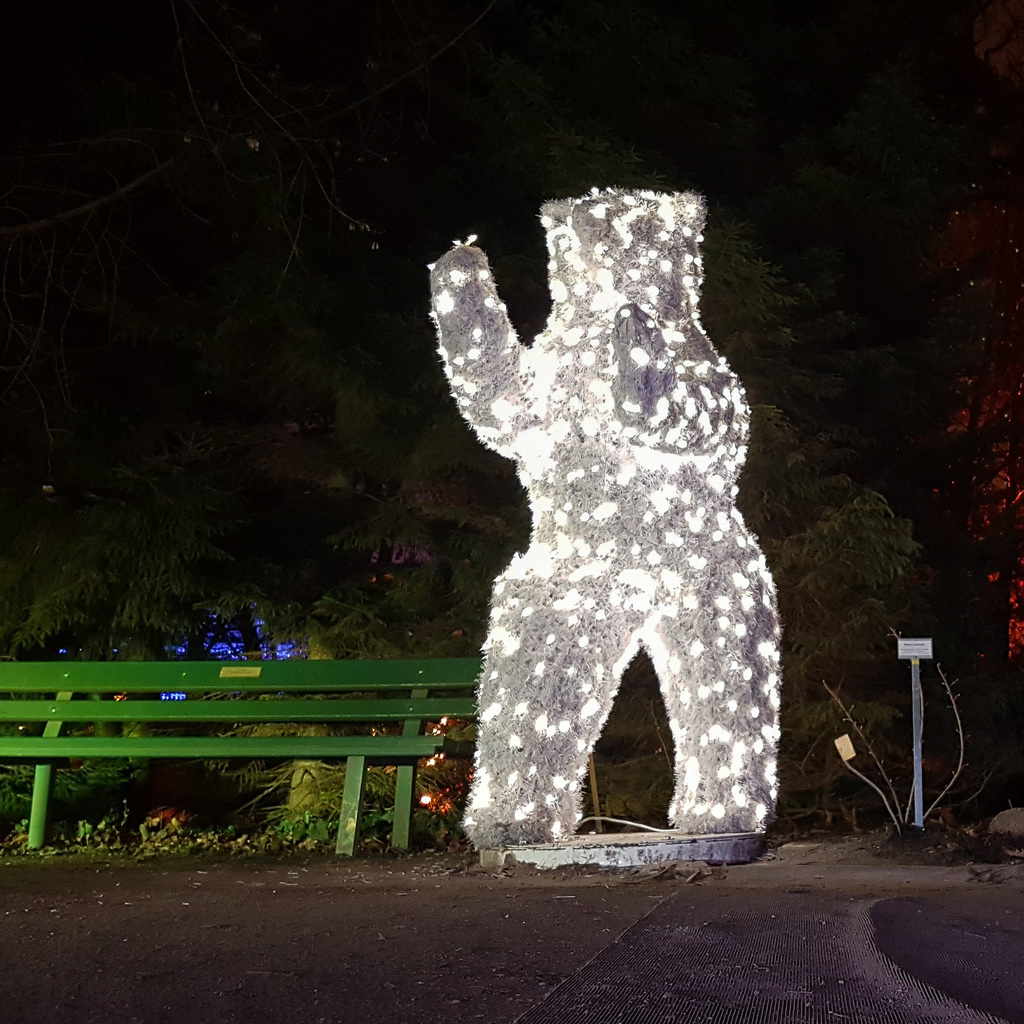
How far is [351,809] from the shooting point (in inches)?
250

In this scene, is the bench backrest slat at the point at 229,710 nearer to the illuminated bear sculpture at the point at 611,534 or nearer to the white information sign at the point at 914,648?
the illuminated bear sculpture at the point at 611,534

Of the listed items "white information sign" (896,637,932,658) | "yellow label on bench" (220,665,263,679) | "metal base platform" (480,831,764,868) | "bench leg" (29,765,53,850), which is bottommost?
"bench leg" (29,765,53,850)

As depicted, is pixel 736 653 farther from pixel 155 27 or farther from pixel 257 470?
pixel 155 27

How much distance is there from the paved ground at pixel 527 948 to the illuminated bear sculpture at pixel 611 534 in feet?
1.61

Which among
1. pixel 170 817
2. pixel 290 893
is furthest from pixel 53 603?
pixel 290 893

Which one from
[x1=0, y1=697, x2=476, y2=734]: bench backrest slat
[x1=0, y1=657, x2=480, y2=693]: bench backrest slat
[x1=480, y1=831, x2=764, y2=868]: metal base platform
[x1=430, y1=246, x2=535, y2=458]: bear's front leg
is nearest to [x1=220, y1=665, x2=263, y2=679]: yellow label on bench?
[x1=0, y1=657, x2=480, y2=693]: bench backrest slat

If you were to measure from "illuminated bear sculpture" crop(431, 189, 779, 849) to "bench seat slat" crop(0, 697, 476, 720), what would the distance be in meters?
1.34

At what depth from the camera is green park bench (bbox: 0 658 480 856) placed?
6.42m

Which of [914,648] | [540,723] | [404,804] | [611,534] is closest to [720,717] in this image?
[540,723]

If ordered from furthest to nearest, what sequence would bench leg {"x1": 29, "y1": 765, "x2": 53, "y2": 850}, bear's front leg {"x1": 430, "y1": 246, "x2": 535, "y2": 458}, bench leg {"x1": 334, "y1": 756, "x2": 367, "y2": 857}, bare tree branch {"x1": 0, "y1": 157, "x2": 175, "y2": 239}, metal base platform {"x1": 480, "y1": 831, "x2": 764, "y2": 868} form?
bare tree branch {"x1": 0, "y1": 157, "x2": 175, "y2": 239} < bench leg {"x1": 29, "y1": 765, "x2": 53, "y2": 850} < bench leg {"x1": 334, "y1": 756, "x2": 367, "y2": 857} < bear's front leg {"x1": 430, "y1": 246, "x2": 535, "y2": 458} < metal base platform {"x1": 480, "y1": 831, "x2": 764, "y2": 868}

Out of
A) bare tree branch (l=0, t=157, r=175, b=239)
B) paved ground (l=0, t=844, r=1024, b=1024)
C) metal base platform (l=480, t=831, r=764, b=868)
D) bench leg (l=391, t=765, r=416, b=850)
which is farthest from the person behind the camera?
bare tree branch (l=0, t=157, r=175, b=239)

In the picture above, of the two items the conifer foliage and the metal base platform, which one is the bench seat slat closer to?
the conifer foliage

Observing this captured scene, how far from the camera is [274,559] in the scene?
9.24m

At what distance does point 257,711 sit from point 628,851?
2.60m
